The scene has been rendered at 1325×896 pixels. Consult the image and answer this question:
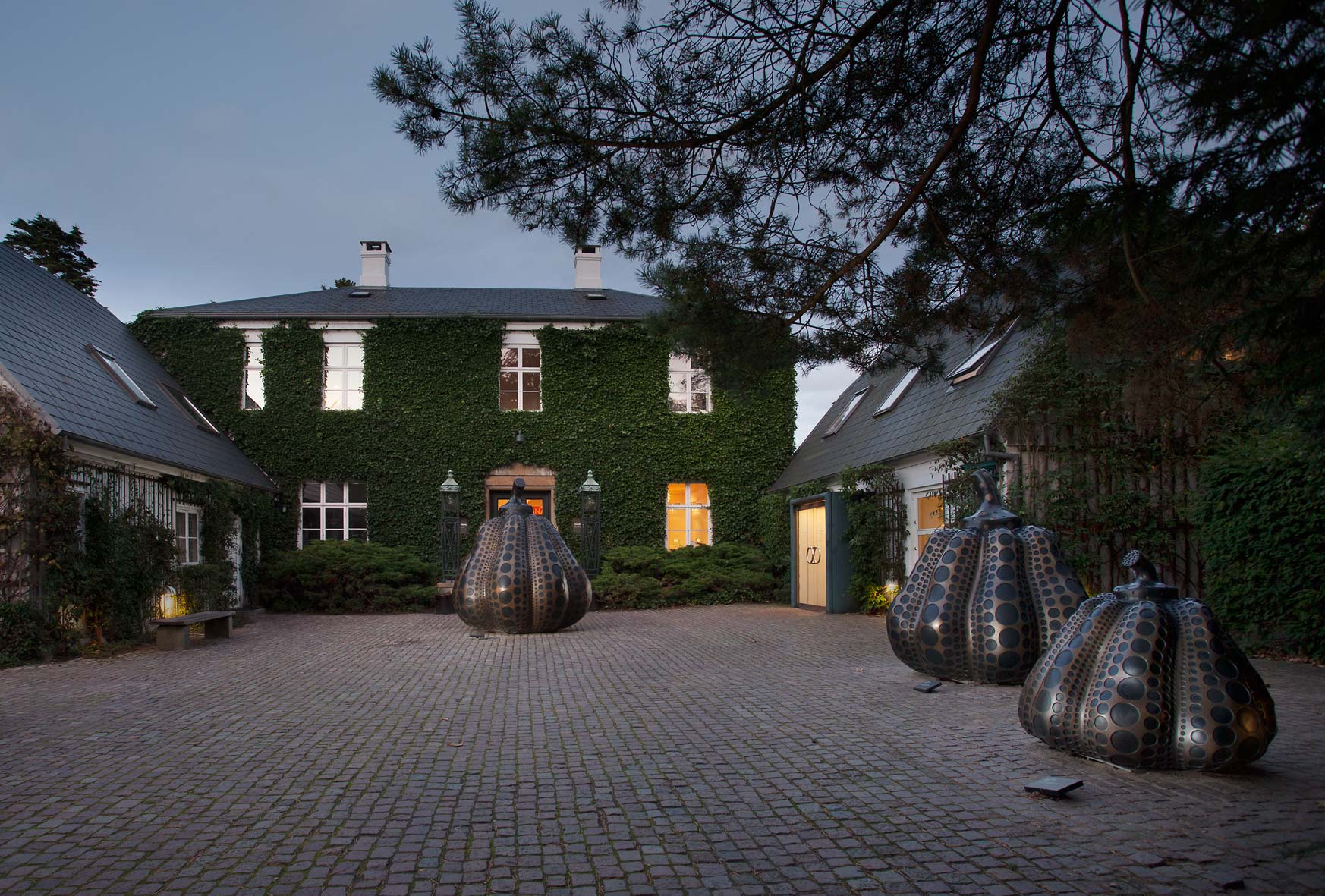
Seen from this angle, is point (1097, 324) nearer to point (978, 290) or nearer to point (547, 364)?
point (978, 290)

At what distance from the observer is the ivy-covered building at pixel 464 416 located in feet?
68.8

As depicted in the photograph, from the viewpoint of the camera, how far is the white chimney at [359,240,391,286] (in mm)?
24672

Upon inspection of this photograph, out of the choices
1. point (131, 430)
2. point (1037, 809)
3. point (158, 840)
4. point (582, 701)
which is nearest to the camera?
point (158, 840)

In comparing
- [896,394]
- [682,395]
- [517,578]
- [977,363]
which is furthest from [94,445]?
[896,394]

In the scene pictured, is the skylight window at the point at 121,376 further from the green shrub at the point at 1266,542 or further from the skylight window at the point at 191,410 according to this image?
the green shrub at the point at 1266,542

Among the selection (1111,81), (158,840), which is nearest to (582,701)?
(158,840)

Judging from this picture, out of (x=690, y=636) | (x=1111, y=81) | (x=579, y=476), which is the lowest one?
(x=690, y=636)

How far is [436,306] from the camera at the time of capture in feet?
74.3

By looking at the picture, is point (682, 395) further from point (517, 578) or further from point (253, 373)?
point (517, 578)

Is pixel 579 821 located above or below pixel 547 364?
below

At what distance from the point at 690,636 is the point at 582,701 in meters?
5.47

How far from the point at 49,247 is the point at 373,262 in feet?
47.4

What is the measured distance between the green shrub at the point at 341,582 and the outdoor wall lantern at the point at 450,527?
0.92 meters

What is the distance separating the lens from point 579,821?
166 inches
